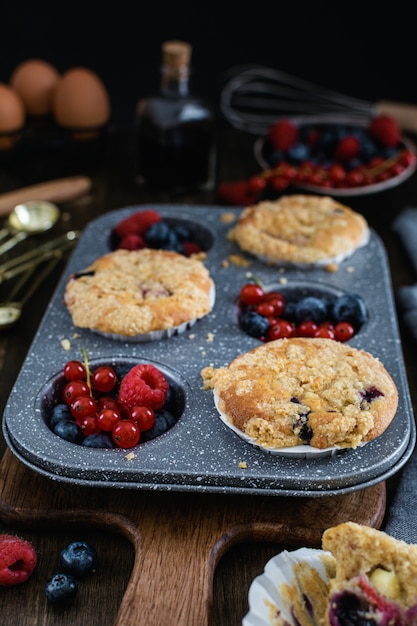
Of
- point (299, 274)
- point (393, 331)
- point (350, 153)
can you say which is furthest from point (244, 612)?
point (350, 153)

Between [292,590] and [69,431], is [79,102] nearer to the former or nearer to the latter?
[69,431]

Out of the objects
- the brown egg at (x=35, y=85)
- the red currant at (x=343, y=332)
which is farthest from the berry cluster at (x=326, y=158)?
the red currant at (x=343, y=332)

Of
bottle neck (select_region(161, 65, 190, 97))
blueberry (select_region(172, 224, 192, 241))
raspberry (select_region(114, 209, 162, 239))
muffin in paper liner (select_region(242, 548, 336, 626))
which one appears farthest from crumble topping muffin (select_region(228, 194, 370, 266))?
muffin in paper liner (select_region(242, 548, 336, 626))

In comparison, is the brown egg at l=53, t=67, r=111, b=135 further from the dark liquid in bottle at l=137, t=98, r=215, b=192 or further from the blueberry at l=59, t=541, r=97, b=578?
the blueberry at l=59, t=541, r=97, b=578

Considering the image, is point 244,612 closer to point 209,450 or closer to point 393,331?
point 209,450

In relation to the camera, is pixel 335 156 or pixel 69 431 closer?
pixel 69 431

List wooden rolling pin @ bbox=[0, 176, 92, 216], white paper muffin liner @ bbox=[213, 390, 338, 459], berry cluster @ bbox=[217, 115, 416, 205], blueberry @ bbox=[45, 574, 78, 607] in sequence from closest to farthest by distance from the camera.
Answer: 1. blueberry @ bbox=[45, 574, 78, 607]
2. white paper muffin liner @ bbox=[213, 390, 338, 459]
3. wooden rolling pin @ bbox=[0, 176, 92, 216]
4. berry cluster @ bbox=[217, 115, 416, 205]

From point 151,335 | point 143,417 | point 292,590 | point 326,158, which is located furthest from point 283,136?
point 292,590
